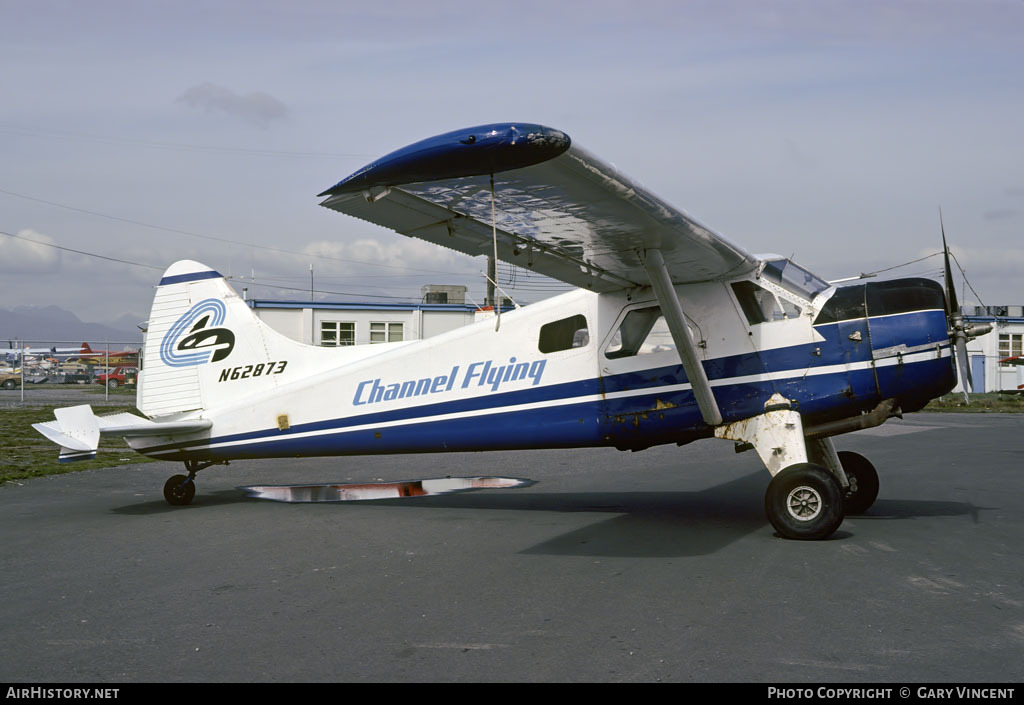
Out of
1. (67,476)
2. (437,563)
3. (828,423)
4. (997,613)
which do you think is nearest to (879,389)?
(828,423)

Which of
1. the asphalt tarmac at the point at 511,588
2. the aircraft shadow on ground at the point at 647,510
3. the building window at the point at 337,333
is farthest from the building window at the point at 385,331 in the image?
the asphalt tarmac at the point at 511,588

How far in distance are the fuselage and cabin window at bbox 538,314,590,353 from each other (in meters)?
0.01

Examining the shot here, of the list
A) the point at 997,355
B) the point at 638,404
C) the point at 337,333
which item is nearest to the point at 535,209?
the point at 638,404

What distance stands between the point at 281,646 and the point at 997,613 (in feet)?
13.7

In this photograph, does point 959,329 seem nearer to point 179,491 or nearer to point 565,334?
point 565,334

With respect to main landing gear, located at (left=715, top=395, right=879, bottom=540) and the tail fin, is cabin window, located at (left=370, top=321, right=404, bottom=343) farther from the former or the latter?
main landing gear, located at (left=715, top=395, right=879, bottom=540)

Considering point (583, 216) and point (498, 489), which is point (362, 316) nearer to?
point (498, 489)

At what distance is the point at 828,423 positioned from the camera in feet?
25.4

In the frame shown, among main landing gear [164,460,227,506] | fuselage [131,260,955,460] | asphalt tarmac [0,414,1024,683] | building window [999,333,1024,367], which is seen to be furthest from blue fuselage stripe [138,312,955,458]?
building window [999,333,1024,367]

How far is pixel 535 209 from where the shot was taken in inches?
243

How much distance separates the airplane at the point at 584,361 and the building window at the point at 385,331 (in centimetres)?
2785

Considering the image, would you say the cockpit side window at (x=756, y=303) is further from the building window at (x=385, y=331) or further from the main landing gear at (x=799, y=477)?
the building window at (x=385, y=331)

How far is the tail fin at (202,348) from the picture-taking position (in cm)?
968
